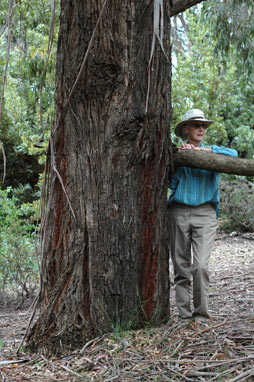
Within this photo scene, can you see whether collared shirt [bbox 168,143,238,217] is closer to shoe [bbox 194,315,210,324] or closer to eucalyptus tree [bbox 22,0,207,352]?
eucalyptus tree [bbox 22,0,207,352]

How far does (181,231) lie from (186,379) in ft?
4.96

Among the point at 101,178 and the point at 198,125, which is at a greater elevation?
the point at 198,125

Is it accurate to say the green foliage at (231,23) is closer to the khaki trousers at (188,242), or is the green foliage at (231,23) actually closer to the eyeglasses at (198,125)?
the eyeglasses at (198,125)

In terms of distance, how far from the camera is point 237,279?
237 inches

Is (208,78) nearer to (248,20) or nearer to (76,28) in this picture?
(248,20)

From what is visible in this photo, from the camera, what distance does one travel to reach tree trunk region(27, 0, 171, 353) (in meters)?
3.48

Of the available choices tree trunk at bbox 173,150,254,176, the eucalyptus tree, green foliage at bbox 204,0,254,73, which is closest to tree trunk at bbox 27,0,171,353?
the eucalyptus tree

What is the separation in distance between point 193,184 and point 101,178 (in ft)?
3.12

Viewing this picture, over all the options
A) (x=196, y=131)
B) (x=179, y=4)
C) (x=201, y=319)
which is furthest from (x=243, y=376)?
(x=179, y=4)

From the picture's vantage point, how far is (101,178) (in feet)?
11.6

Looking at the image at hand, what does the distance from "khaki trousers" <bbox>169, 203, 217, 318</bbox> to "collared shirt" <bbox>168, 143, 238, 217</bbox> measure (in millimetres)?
80

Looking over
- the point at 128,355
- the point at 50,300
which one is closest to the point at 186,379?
the point at 128,355

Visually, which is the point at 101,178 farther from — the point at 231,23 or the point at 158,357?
the point at 231,23

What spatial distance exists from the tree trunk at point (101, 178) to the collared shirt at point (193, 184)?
55cm
